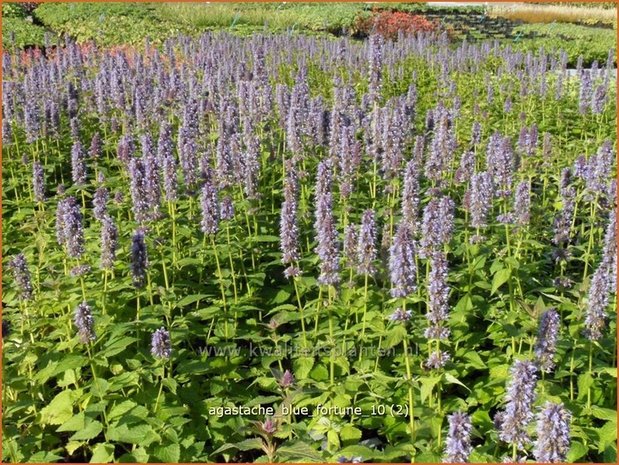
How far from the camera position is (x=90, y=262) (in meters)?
5.53

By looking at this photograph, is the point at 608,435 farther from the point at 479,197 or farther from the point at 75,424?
the point at 75,424

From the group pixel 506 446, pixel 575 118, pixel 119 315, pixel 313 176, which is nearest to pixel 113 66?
pixel 313 176

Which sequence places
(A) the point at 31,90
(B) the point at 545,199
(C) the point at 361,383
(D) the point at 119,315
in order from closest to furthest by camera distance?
(C) the point at 361,383
(D) the point at 119,315
(B) the point at 545,199
(A) the point at 31,90

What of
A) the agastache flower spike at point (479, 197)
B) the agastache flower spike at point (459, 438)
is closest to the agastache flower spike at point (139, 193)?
the agastache flower spike at point (479, 197)

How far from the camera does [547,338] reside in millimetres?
3629

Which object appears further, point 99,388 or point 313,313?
point 313,313

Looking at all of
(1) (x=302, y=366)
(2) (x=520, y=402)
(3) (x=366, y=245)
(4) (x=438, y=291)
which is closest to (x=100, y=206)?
(1) (x=302, y=366)

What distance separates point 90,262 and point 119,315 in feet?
2.43

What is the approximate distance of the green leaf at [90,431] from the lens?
3.78m

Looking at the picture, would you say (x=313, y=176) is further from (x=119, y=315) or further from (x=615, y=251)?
(x=615, y=251)

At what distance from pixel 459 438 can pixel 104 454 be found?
80.6 inches

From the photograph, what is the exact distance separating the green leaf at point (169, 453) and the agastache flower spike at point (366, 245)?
1.56 metres

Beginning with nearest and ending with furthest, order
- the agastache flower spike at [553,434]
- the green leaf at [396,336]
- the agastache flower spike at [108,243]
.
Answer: the agastache flower spike at [553,434] < the green leaf at [396,336] < the agastache flower spike at [108,243]

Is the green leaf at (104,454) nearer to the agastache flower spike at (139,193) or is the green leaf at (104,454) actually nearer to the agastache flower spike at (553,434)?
Answer: the agastache flower spike at (139,193)
